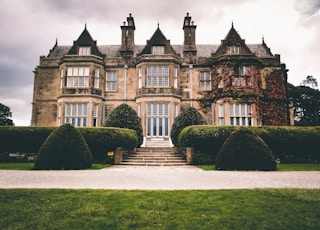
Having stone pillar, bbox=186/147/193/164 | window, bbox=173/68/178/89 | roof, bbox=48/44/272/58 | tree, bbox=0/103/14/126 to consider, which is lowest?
stone pillar, bbox=186/147/193/164

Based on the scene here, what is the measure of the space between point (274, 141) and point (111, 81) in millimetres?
16954

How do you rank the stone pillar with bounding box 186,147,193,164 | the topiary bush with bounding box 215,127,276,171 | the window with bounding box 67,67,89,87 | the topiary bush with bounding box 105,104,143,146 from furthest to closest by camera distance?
the window with bounding box 67,67,89,87, the topiary bush with bounding box 105,104,143,146, the stone pillar with bounding box 186,147,193,164, the topiary bush with bounding box 215,127,276,171

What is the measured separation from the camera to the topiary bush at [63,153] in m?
12.5

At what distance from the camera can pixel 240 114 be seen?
23453 millimetres

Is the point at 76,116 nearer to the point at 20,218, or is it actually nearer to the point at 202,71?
the point at 202,71

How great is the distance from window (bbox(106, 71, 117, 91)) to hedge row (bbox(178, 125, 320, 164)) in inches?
472

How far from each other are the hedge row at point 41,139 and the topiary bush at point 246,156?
22.8 ft

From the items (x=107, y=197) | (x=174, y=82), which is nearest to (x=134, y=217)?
(x=107, y=197)

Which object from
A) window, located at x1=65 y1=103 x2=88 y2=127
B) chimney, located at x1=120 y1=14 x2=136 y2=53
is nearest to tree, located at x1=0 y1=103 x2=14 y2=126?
window, located at x1=65 y1=103 x2=88 y2=127

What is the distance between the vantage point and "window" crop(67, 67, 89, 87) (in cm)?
2445

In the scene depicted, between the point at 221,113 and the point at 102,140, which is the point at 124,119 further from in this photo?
the point at 221,113

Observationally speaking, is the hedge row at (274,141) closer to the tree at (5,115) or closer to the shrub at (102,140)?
the shrub at (102,140)

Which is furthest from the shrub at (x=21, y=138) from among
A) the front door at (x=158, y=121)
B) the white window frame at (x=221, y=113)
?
the white window frame at (x=221, y=113)

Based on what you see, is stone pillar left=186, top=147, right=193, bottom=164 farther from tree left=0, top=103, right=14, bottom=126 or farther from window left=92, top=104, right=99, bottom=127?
tree left=0, top=103, right=14, bottom=126
